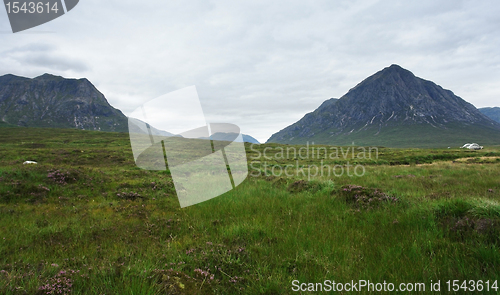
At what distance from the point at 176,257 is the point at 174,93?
318 cm

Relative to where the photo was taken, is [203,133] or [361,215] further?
[361,215]

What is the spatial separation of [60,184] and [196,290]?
9.77 metres

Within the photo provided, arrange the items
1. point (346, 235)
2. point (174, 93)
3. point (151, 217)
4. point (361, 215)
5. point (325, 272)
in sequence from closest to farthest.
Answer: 1. point (325, 272)
2. point (346, 235)
3. point (174, 93)
4. point (361, 215)
5. point (151, 217)

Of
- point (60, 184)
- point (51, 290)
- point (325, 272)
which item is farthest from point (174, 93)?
point (60, 184)

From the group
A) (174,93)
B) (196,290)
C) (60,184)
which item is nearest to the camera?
(196,290)

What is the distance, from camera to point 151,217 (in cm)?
575

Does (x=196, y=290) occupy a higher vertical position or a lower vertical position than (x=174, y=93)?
lower

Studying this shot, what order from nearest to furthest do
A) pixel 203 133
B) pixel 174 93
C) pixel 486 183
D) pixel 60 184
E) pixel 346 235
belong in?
1. pixel 346 235
2. pixel 174 93
3. pixel 203 133
4. pixel 486 183
5. pixel 60 184

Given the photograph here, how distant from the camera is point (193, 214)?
593cm

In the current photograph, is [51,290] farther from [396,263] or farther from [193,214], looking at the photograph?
[396,263]

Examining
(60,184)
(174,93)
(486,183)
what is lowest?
(486,183)

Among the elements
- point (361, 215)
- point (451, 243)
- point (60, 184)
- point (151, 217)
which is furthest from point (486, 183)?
point (60, 184)

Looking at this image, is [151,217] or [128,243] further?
[151,217]

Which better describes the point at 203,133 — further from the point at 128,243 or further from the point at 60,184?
the point at 60,184
